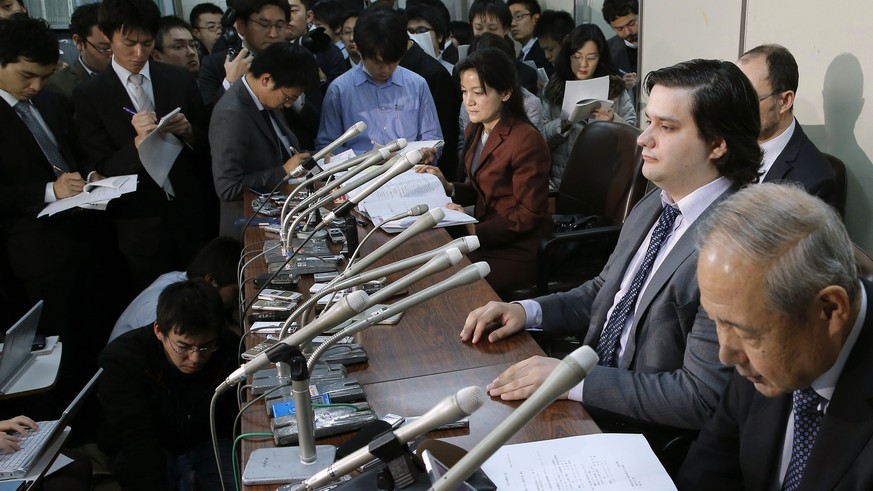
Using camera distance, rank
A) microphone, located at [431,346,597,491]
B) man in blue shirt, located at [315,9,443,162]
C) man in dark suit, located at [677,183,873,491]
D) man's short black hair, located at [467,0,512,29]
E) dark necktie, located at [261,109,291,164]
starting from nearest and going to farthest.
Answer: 1. microphone, located at [431,346,597,491]
2. man in dark suit, located at [677,183,873,491]
3. dark necktie, located at [261,109,291,164]
4. man in blue shirt, located at [315,9,443,162]
5. man's short black hair, located at [467,0,512,29]

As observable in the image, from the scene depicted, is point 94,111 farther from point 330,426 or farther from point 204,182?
point 330,426

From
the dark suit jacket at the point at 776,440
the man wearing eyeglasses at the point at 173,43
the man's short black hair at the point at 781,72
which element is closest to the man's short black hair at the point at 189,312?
the dark suit jacket at the point at 776,440

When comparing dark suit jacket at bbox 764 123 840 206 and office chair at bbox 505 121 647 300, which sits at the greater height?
dark suit jacket at bbox 764 123 840 206

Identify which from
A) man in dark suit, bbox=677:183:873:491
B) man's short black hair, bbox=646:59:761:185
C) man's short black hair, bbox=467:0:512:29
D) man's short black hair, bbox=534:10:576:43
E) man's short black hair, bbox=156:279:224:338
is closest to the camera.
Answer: man in dark suit, bbox=677:183:873:491

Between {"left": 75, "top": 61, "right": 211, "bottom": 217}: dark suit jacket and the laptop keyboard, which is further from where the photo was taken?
{"left": 75, "top": 61, "right": 211, "bottom": 217}: dark suit jacket

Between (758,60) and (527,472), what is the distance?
6.64 feet

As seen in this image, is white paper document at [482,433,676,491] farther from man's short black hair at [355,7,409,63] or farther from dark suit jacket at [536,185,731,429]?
man's short black hair at [355,7,409,63]

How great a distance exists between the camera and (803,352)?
1131mm

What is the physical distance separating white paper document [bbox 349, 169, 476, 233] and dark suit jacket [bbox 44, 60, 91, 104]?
184 cm

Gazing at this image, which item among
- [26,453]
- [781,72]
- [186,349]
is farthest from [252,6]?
[26,453]

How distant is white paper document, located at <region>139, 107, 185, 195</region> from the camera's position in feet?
10.3

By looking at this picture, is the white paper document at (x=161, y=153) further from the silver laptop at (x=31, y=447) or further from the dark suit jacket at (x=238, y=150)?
the silver laptop at (x=31, y=447)

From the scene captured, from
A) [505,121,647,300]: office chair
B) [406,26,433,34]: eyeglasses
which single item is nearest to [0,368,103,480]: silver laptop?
[505,121,647,300]: office chair

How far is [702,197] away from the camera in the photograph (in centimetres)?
178
